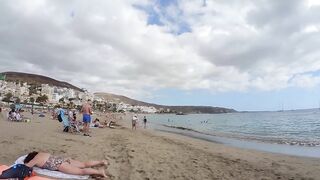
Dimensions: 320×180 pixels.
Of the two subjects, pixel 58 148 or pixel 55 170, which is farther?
pixel 58 148

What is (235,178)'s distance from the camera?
24.4 feet

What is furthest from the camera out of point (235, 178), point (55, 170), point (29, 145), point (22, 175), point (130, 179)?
point (29, 145)

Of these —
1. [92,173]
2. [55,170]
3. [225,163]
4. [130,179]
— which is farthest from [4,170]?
[225,163]

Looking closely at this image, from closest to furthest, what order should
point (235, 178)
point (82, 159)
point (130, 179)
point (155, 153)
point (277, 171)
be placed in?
point (130, 179) < point (235, 178) < point (82, 159) < point (277, 171) < point (155, 153)

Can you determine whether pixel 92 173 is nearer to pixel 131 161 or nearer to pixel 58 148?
pixel 131 161

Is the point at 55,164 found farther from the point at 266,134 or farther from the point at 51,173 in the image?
the point at 266,134

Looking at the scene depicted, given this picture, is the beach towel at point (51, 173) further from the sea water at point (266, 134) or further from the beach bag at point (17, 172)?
the sea water at point (266, 134)

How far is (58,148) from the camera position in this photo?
9320 mm

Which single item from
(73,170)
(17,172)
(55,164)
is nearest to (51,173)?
(55,164)

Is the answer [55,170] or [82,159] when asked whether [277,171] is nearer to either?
[82,159]

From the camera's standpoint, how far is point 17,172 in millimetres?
5230

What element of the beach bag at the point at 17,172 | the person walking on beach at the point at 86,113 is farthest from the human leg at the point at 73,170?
the person walking on beach at the point at 86,113

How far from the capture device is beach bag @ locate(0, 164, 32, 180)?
5.19m

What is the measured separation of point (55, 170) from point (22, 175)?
26.5 inches
